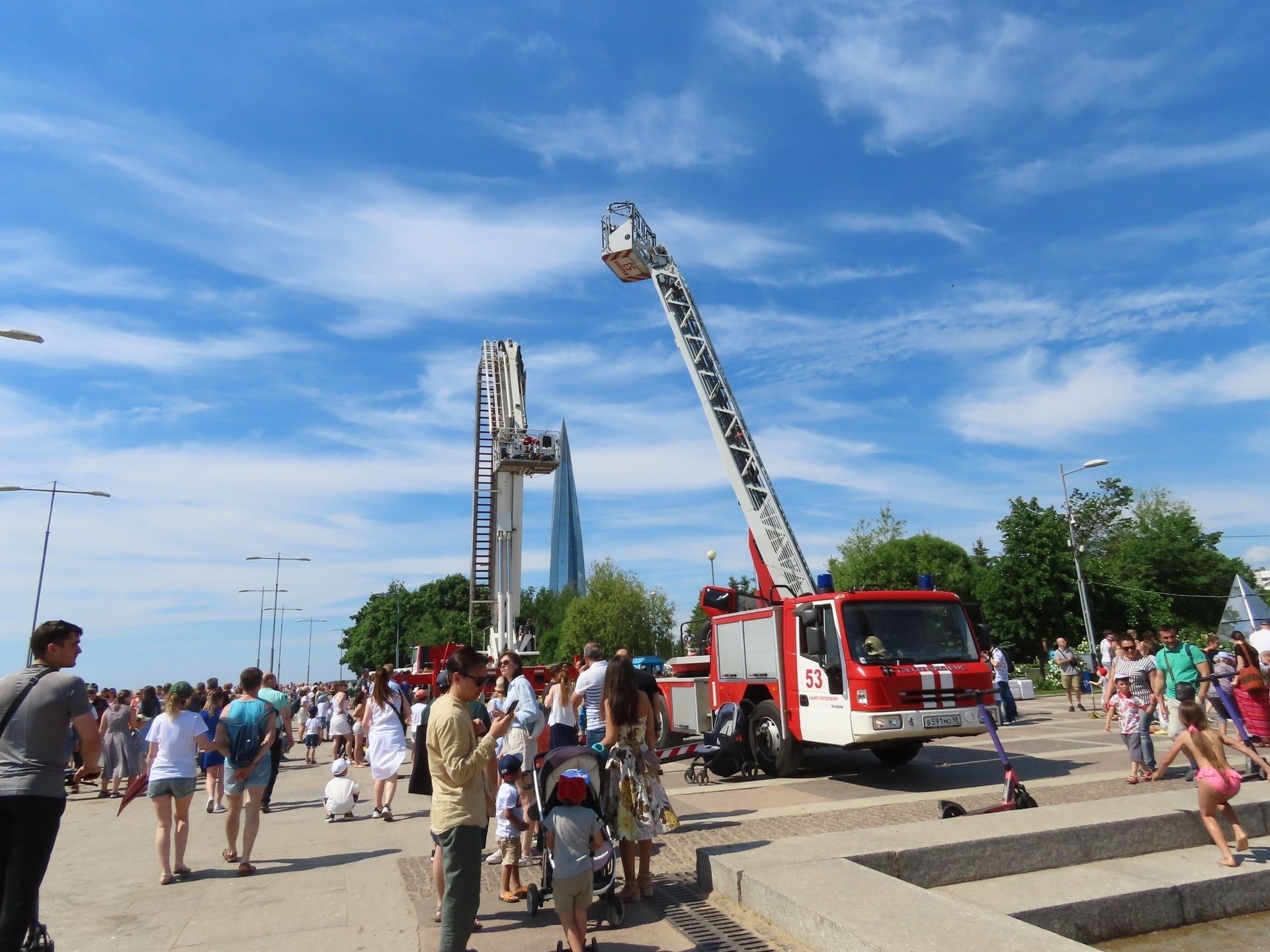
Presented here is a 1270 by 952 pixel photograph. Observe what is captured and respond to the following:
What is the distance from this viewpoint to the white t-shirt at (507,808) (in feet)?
20.5

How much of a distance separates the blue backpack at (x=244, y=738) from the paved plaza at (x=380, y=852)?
3.38 feet

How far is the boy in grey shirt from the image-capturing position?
4.80 meters

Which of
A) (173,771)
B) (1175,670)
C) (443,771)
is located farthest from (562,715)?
(1175,670)

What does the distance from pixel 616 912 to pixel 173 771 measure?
14.1 ft

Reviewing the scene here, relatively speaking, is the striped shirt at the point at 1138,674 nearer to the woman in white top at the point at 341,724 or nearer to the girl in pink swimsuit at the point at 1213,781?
the girl in pink swimsuit at the point at 1213,781

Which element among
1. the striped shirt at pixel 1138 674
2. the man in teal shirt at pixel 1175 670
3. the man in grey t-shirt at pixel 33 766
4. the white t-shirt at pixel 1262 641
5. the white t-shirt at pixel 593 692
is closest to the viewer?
the man in grey t-shirt at pixel 33 766

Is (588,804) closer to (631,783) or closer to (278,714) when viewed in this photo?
(631,783)

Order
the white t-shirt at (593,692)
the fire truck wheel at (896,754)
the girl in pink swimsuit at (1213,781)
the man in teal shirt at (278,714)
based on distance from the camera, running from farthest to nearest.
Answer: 1. the fire truck wheel at (896,754)
2. the white t-shirt at (593,692)
3. the man in teal shirt at (278,714)
4. the girl in pink swimsuit at (1213,781)

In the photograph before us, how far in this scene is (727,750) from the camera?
11.8m

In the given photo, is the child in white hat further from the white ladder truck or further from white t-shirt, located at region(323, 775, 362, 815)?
the white ladder truck

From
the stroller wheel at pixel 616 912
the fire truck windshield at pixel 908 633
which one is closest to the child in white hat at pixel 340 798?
the stroller wheel at pixel 616 912

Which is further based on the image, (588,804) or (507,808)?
(507,808)

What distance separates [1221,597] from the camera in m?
52.9

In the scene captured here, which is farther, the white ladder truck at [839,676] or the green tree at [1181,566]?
the green tree at [1181,566]
